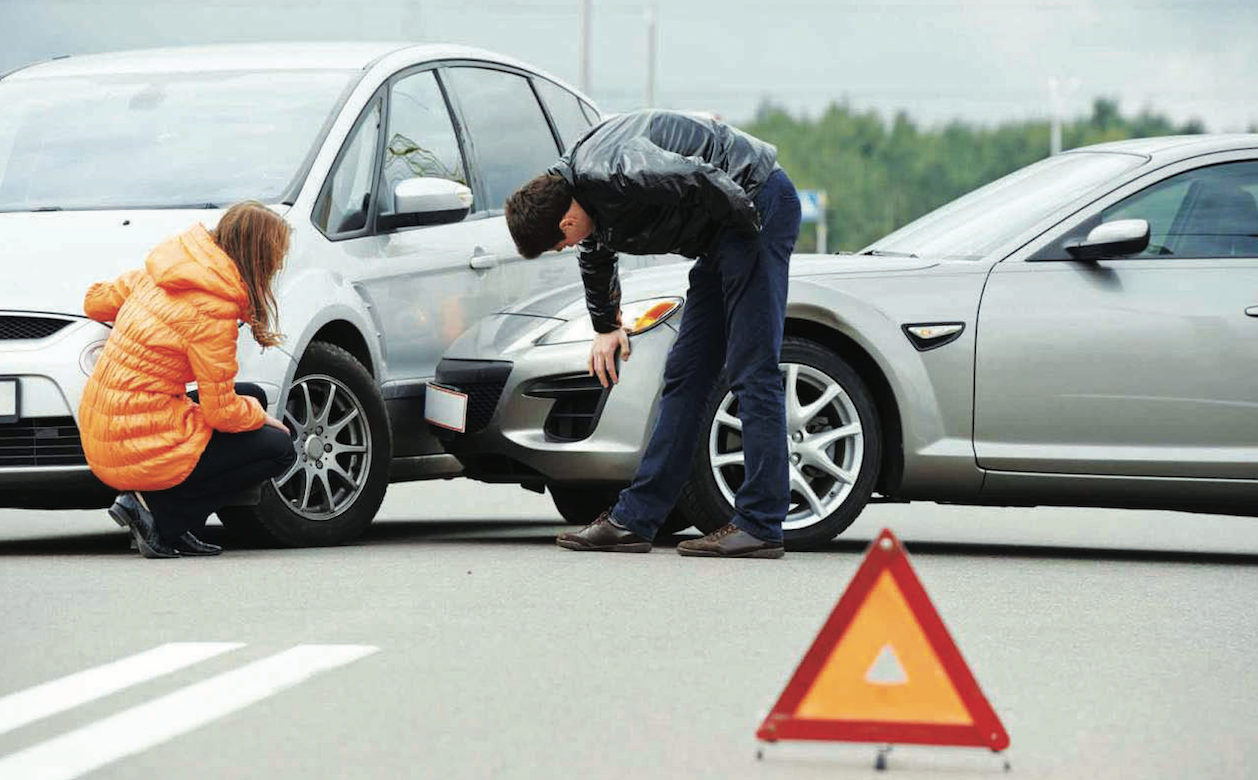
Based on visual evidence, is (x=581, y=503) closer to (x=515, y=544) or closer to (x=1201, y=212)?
(x=515, y=544)

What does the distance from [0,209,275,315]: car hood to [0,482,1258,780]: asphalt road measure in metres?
0.94

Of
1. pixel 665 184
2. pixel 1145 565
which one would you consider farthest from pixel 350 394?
pixel 1145 565

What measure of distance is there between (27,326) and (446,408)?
1.68 metres

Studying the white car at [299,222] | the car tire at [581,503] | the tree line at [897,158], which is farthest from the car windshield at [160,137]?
the tree line at [897,158]

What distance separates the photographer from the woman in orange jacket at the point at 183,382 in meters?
7.36

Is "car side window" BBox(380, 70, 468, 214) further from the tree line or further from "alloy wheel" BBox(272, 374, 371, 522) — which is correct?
the tree line

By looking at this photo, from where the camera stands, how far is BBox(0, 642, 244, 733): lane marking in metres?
4.69

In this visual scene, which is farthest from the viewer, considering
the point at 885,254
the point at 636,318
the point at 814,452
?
the point at 885,254

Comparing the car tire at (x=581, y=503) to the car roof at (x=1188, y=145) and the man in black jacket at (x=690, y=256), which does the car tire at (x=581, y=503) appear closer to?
the man in black jacket at (x=690, y=256)

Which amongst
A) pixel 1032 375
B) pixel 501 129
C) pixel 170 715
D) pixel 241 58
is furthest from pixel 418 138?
pixel 170 715

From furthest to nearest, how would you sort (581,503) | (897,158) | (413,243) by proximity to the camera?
(897,158) < (581,503) < (413,243)

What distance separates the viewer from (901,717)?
4316 millimetres

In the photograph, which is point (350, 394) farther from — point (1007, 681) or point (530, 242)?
point (1007, 681)

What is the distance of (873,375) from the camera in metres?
8.14
